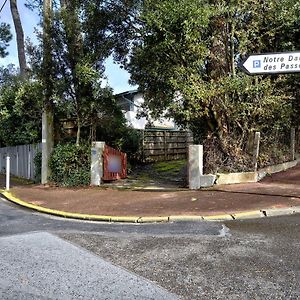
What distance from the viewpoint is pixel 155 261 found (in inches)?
205

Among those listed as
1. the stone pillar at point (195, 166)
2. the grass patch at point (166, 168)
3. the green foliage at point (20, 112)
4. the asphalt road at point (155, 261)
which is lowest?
the asphalt road at point (155, 261)

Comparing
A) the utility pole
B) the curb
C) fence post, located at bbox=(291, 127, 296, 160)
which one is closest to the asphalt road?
the curb

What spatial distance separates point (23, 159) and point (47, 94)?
609cm

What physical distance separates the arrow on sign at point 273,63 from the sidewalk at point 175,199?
2693mm

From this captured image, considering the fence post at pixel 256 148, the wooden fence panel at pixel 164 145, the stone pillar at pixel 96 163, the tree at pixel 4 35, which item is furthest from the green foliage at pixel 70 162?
the tree at pixel 4 35

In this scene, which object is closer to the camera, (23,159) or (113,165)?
(113,165)

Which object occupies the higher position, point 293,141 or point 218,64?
point 218,64

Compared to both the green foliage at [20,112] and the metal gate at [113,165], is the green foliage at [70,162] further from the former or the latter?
the green foliage at [20,112]

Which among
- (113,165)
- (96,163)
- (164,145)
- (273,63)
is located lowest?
(113,165)

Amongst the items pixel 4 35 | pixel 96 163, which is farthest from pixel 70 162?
pixel 4 35

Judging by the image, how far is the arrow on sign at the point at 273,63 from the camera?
771 cm

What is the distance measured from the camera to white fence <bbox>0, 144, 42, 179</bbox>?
1758 cm

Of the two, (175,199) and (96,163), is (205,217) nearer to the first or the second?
(175,199)

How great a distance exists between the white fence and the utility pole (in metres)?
1.80
